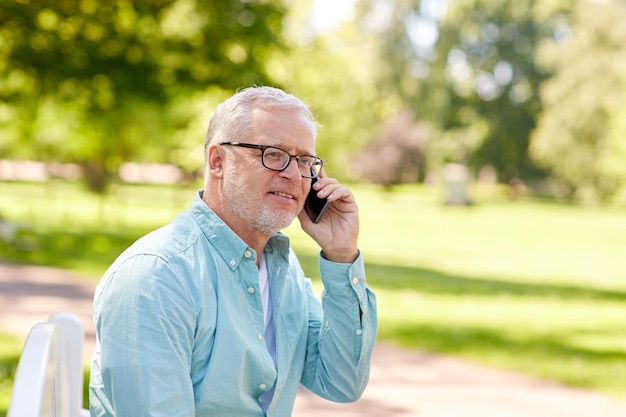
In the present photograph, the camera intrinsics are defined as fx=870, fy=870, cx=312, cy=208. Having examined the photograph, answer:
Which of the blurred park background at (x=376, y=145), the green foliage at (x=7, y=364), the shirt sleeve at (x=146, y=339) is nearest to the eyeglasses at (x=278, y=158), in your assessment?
the shirt sleeve at (x=146, y=339)

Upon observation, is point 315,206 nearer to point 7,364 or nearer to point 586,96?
point 7,364

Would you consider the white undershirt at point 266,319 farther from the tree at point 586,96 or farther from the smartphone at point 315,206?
the tree at point 586,96

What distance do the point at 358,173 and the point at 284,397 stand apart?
54714 millimetres

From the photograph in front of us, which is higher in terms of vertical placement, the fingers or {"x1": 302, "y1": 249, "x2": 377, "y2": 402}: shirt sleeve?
the fingers

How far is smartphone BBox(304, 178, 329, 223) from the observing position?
2596mm

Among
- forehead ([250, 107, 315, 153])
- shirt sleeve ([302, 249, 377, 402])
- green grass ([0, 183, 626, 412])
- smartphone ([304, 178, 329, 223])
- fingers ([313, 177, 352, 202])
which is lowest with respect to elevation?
green grass ([0, 183, 626, 412])

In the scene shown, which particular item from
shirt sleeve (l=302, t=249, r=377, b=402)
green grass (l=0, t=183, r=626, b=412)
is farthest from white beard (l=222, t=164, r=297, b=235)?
green grass (l=0, t=183, r=626, b=412)

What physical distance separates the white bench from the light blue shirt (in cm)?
10

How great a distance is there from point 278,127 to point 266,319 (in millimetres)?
531

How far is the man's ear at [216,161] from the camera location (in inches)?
94.8

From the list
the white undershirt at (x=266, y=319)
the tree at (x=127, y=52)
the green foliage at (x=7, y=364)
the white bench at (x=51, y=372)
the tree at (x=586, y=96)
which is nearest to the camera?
the white bench at (x=51, y=372)

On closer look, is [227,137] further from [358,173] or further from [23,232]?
A: [358,173]

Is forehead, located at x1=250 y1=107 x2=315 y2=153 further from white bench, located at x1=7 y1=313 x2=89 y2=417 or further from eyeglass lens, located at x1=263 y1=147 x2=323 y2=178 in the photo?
white bench, located at x1=7 y1=313 x2=89 y2=417

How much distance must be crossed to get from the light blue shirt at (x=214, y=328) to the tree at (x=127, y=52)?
33.7 ft
